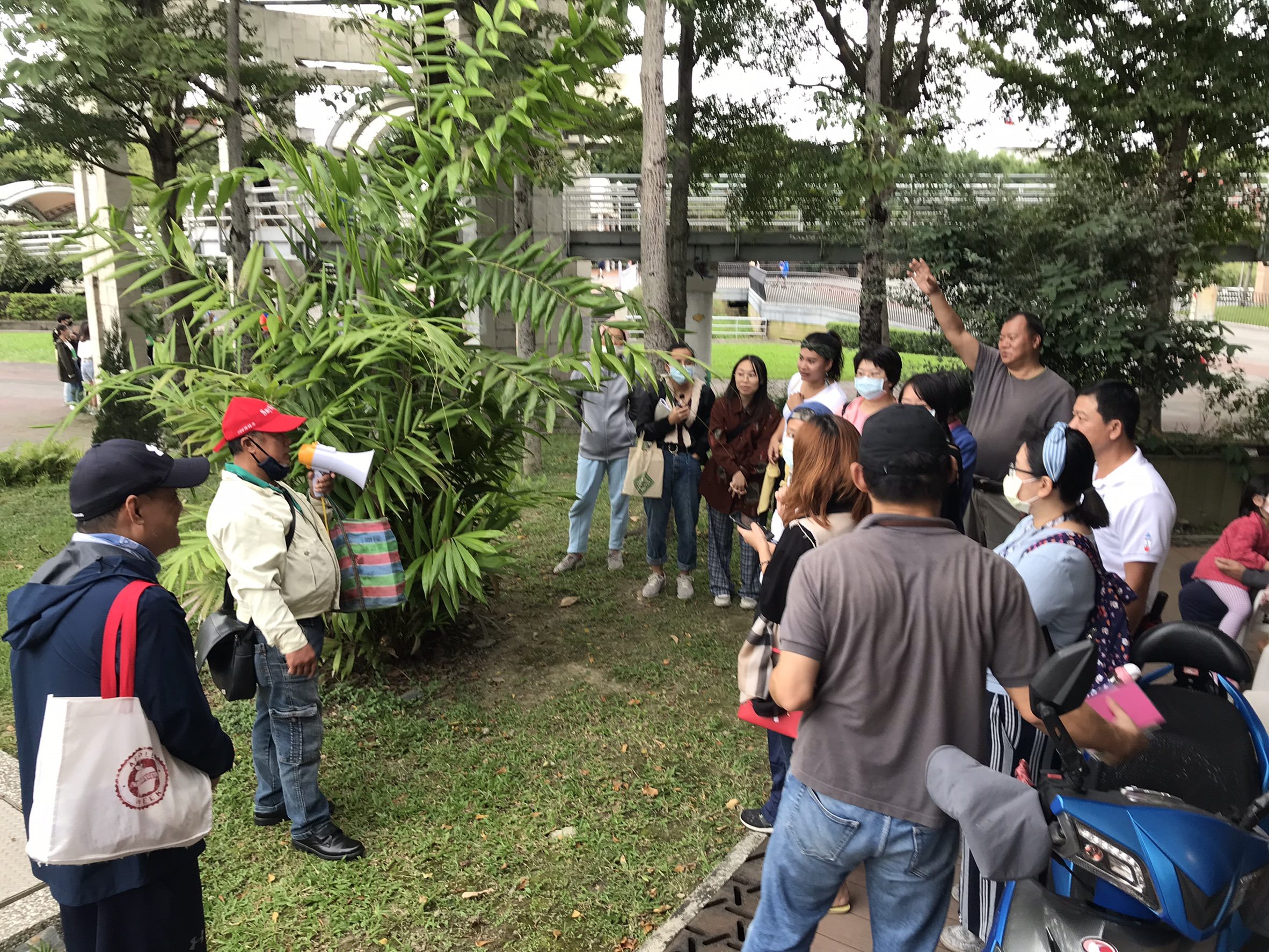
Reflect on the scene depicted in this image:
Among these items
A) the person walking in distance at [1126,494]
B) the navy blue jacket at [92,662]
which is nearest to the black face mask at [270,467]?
the navy blue jacket at [92,662]

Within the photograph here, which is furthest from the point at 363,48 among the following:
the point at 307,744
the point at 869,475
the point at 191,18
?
the point at 869,475

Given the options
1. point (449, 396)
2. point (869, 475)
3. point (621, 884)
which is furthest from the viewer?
point (449, 396)

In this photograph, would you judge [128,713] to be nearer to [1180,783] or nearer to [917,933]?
[917,933]

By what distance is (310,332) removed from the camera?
5.07 meters

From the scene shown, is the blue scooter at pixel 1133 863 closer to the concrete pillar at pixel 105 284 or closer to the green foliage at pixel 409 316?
the green foliage at pixel 409 316

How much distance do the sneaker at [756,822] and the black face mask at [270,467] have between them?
2.44 metres

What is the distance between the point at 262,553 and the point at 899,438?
248 centimetres

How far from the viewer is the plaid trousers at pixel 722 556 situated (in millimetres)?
6836

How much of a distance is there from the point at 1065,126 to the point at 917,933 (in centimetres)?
1108

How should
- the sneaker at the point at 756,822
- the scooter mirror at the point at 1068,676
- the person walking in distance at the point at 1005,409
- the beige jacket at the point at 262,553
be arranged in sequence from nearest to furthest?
the scooter mirror at the point at 1068,676 < the beige jacket at the point at 262,553 < the sneaker at the point at 756,822 < the person walking in distance at the point at 1005,409

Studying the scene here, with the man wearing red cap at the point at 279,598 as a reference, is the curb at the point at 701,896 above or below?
below

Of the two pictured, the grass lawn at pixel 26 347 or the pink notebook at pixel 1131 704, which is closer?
the pink notebook at pixel 1131 704

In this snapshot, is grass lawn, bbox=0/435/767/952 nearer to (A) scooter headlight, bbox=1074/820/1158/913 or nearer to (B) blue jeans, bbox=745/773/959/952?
(B) blue jeans, bbox=745/773/959/952

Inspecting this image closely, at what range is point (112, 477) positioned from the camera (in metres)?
2.57
